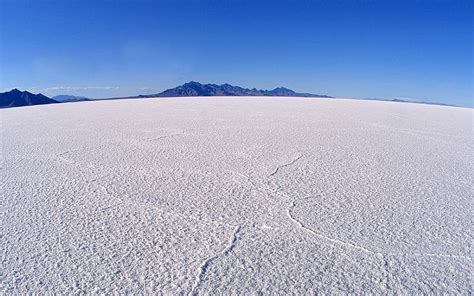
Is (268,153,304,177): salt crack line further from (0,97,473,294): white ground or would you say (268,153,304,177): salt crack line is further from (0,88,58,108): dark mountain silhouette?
(0,88,58,108): dark mountain silhouette

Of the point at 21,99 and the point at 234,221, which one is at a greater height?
the point at 21,99

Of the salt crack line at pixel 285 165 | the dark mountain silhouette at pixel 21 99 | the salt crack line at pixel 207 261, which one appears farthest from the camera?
the dark mountain silhouette at pixel 21 99

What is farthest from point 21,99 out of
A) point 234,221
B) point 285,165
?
point 234,221

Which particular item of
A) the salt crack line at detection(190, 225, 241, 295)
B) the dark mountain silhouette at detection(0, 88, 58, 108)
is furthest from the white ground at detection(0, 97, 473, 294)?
the dark mountain silhouette at detection(0, 88, 58, 108)

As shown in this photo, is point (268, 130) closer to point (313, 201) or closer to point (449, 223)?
point (313, 201)

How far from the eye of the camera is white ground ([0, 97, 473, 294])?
121 cm

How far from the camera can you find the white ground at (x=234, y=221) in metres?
1.21

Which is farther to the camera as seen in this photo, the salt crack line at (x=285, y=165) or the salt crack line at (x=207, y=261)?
the salt crack line at (x=285, y=165)

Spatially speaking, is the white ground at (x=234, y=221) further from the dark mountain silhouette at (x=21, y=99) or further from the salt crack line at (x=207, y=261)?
the dark mountain silhouette at (x=21, y=99)

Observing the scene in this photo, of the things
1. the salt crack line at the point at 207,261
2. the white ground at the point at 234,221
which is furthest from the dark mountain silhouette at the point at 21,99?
the salt crack line at the point at 207,261

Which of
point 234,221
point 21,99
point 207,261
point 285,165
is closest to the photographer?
point 207,261

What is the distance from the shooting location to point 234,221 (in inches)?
65.2

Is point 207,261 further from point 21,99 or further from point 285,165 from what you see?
point 21,99

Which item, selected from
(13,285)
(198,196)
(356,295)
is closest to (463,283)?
(356,295)
